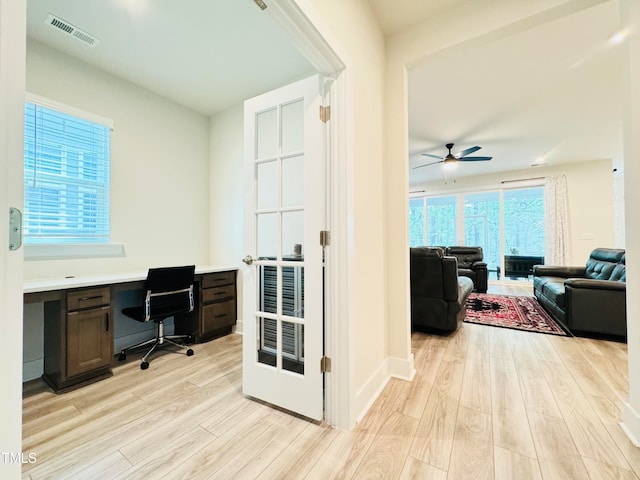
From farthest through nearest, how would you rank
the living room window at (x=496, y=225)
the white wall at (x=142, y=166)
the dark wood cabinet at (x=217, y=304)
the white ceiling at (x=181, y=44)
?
the living room window at (x=496, y=225) < the dark wood cabinet at (x=217, y=304) < the white wall at (x=142, y=166) < the white ceiling at (x=181, y=44)

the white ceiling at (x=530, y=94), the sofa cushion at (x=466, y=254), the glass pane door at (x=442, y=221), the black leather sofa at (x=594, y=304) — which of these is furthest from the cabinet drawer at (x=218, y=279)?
the glass pane door at (x=442, y=221)

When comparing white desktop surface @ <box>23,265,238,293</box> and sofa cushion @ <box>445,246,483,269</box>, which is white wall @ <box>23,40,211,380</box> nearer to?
white desktop surface @ <box>23,265,238,293</box>

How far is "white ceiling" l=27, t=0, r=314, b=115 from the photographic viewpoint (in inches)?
76.7

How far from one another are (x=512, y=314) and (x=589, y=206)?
4.01m

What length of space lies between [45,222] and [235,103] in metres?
2.24

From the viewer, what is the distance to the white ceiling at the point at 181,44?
1.95 m

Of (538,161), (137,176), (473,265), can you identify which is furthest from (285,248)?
(538,161)

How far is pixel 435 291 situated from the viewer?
298 cm

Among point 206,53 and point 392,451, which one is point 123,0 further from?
point 392,451

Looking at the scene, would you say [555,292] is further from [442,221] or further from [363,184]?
[442,221]

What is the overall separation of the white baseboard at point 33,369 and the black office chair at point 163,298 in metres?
0.52

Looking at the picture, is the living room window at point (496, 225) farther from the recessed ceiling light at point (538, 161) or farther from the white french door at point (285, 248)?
the white french door at point (285, 248)

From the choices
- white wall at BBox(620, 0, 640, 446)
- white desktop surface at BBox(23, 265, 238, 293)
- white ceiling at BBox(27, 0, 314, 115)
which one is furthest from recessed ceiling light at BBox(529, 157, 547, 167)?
white desktop surface at BBox(23, 265, 238, 293)

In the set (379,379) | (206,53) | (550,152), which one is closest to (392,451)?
(379,379)
